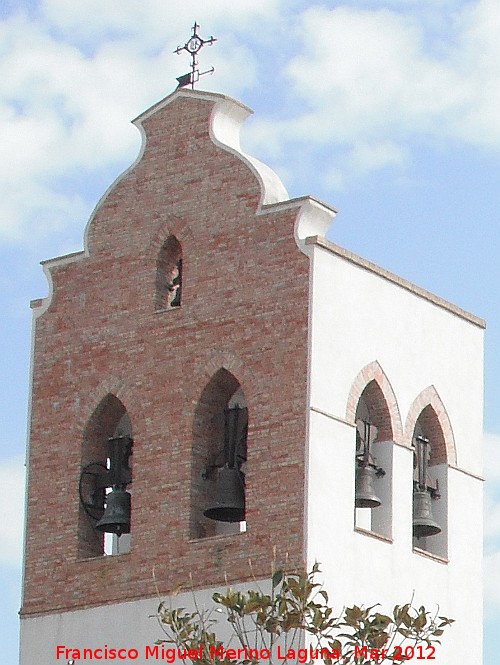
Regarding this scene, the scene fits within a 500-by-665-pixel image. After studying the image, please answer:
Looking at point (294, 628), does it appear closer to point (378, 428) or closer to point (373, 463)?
point (373, 463)

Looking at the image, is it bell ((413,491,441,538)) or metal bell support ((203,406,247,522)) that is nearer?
metal bell support ((203,406,247,522))

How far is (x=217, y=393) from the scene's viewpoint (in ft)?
84.3

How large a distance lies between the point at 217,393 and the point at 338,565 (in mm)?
2440

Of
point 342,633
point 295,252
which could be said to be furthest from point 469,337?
point 342,633

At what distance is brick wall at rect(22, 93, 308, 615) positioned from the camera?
24750mm

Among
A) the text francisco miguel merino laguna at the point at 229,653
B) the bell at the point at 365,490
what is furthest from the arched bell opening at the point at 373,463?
the text francisco miguel merino laguna at the point at 229,653

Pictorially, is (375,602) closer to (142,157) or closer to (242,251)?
(242,251)

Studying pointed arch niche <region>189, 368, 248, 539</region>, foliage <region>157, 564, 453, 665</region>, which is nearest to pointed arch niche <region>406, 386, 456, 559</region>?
pointed arch niche <region>189, 368, 248, 539</region>

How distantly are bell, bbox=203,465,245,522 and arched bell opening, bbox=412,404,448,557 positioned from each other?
2040mm

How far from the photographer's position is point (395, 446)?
25797mm

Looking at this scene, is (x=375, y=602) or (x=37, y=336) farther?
(x=37, y=336)

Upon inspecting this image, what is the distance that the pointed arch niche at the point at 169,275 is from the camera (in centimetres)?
2633

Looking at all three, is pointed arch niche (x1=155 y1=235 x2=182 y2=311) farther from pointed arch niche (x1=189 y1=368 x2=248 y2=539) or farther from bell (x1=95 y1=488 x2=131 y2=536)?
bell (x1=95 y1=488 x2=131 y2=536)

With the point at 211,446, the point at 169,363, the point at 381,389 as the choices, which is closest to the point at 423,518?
the point at 381,389
